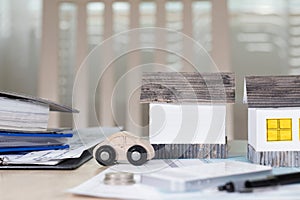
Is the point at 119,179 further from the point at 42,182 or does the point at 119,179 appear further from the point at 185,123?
the point at 185,123

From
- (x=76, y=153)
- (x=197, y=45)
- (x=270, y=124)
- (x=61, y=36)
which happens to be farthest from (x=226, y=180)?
(x=61, y=36)

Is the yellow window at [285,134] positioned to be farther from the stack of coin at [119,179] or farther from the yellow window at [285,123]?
the stack of coin at [119,179]

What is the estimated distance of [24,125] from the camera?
816mm

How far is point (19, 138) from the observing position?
2.65ft

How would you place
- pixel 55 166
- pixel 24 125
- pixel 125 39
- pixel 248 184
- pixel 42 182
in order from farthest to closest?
pixel 125 39 < pixel 24 125 < pixel 55 166 < pixel 42 182 < pixel 248 184

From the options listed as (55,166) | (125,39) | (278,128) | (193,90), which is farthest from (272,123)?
(125,39)

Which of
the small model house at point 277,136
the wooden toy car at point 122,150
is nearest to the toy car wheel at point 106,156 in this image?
the wooden toy car at point 122,150

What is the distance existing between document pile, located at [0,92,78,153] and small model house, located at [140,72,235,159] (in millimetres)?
203

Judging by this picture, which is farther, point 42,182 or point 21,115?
point 21,115

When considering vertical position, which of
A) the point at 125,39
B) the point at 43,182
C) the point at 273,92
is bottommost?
the point at 43,182

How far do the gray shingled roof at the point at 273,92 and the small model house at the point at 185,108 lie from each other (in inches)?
1.5

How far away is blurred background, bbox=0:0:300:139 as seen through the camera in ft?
5.78

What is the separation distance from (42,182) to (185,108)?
0.29 metres

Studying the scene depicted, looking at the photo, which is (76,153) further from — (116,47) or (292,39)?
(292,39)
